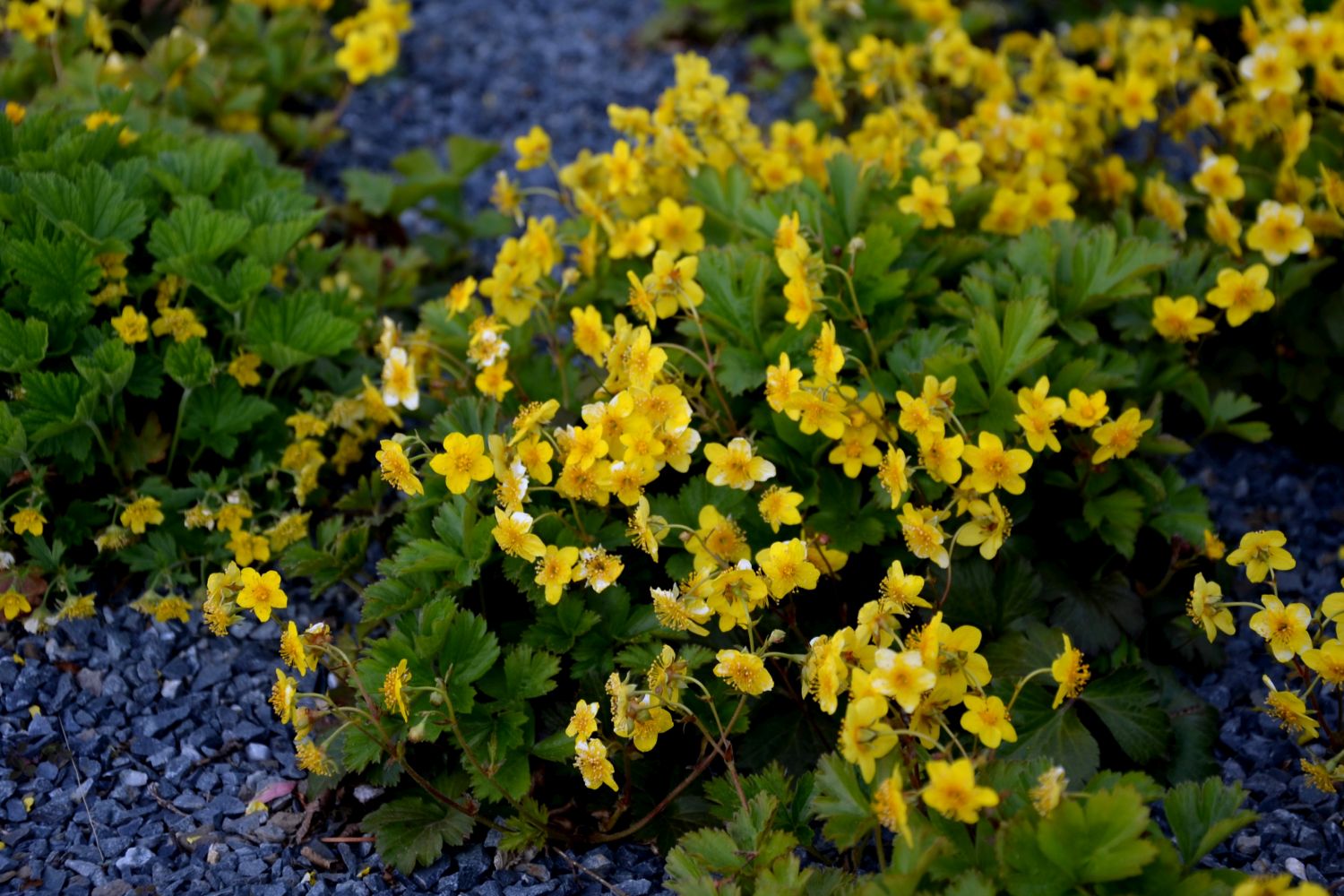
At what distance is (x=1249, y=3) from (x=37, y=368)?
3.63 meters

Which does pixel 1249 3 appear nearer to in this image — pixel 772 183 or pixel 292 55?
pixel 772 183

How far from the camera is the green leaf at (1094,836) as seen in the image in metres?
1.59

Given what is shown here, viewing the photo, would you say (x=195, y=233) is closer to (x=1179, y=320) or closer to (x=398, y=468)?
(x=398, y=468)

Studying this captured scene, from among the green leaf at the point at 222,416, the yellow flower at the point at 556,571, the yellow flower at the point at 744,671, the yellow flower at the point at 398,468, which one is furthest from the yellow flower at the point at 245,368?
the yellow flower at the point at 744,671

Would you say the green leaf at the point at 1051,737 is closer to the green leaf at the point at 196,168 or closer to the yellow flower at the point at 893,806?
the yellow flower at the point at 893,806

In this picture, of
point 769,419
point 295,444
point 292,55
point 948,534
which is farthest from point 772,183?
point 292,55

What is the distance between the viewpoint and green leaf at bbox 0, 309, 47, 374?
2.37m

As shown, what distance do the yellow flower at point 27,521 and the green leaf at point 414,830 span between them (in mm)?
877

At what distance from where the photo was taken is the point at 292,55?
3.97 metres

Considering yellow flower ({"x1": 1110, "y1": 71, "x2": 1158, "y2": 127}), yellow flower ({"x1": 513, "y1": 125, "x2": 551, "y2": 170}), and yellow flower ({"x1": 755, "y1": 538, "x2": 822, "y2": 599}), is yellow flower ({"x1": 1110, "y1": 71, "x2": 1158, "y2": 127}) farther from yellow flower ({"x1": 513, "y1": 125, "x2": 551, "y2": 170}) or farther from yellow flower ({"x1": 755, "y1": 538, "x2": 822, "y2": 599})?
yellow flower ({"x1": 755, "y1": 538, "x2": 822, "y2": 599})

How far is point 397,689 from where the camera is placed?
1868 mm

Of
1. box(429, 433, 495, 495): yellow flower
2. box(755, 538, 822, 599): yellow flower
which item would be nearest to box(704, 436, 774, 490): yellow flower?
box(755, 538, 822, 599): yellow flower

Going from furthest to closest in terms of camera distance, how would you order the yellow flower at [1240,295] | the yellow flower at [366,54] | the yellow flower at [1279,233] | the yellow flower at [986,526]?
the yellow flower at [366,54]
the yellow flower at [1279,233]
the yellow flower at [1240,295]
the yellow flower at [986,526]

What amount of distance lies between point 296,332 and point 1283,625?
77.7 inches
